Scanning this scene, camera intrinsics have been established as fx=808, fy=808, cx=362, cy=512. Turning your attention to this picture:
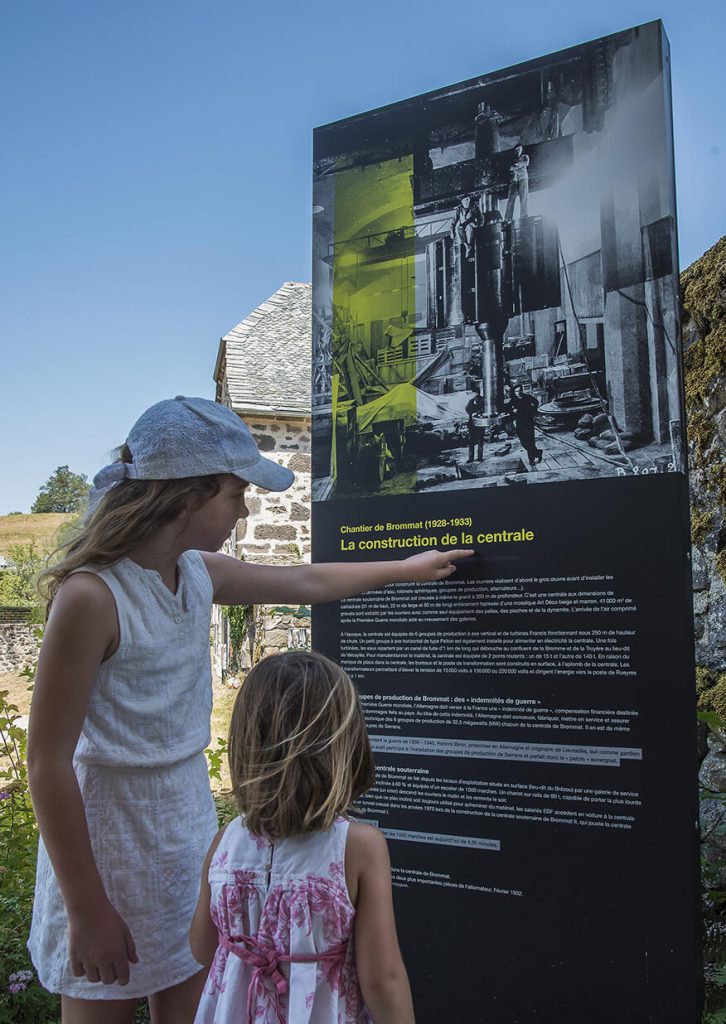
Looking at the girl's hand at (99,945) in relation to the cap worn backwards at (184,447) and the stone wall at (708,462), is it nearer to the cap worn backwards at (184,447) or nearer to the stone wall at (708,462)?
the cap worn backwards at (184,447)

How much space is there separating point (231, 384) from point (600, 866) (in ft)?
37.0

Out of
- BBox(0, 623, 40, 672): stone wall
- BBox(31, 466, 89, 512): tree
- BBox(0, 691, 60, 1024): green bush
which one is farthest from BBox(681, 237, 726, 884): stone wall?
BBox(31, 466, 89, 512): tree

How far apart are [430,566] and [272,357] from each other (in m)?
11.8

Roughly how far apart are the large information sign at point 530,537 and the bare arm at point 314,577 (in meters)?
0.10

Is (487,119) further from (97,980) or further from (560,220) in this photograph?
(97,980)

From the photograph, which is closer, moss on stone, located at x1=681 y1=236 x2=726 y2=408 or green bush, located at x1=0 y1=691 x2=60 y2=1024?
green bush, located at x1=0 y1=691 x2=60 y2=1024

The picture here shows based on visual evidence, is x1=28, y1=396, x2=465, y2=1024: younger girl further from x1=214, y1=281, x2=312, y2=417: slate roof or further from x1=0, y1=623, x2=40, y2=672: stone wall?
x1=0, y1=623, x2=40, y2=672: stone wall

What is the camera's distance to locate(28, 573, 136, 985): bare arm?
1.66 metres

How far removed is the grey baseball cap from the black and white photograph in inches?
31.2

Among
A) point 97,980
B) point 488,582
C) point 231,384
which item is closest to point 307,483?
point 231,384

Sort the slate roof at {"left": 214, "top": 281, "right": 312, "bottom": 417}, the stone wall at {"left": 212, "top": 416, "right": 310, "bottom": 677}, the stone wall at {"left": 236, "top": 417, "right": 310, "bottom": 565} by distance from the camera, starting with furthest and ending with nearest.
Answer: the slate roof at {"left": 214, "top": 281, "right": 312, "bottom": 417}, the stone wall at {"left": 236, "top": 417, "right": 310, "bottom": 565}, the stone wall at {"left": 212, "top": 416, "right": 310, "bottom": 677}

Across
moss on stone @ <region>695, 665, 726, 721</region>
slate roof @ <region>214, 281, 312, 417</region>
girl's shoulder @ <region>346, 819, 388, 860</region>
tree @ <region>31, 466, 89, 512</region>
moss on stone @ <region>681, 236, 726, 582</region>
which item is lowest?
girl's shoulder @ <region>346, 819, 388, 860</region>

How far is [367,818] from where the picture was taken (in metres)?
2.65

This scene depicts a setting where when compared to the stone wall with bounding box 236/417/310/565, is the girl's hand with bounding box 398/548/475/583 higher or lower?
lower
